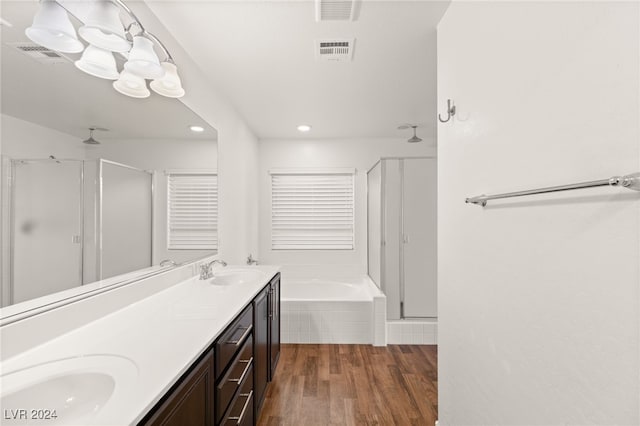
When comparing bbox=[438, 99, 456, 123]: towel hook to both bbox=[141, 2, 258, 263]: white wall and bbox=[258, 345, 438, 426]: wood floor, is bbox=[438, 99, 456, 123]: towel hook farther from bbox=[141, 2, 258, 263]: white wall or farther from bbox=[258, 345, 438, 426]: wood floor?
bbox=[258, 345, 438, 426]: wood floor

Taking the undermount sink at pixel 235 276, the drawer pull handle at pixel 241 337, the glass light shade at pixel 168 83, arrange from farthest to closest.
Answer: the undermount sink at pixel 235 276, the glass light shade at pixel 168 83, the drawer pull handle at pixel 241 337

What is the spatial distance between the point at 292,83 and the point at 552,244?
7.29 ft

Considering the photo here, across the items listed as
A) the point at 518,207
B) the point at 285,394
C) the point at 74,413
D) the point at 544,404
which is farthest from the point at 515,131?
the point at 285,394

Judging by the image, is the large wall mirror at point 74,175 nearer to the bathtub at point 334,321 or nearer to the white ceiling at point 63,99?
the white ceiling at point 63,99

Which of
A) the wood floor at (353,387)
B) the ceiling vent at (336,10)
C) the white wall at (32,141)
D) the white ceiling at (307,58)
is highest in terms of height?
the white ceiling at (307,58)

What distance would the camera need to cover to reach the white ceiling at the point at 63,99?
99 centimetres

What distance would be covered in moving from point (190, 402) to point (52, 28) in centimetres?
135

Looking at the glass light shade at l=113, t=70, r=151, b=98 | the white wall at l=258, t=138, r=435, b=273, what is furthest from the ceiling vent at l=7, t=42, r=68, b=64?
the white wall at l=258, t=138, r=435, b=273

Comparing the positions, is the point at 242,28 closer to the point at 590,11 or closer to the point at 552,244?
the point at 590,11

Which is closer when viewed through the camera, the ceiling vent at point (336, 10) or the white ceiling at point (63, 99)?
the white ceiling at point (63, 99)

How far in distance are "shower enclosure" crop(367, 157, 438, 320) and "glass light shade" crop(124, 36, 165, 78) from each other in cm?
255

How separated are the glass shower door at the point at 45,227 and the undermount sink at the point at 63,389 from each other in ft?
0.99

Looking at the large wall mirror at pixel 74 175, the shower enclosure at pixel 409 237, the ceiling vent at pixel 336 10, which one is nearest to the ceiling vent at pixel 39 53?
the large wall mirror at pixel 74 175

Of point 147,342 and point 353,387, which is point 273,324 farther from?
point 147,342
